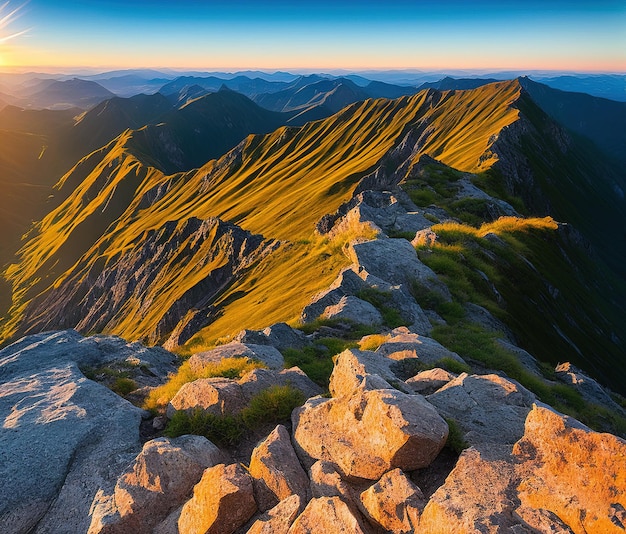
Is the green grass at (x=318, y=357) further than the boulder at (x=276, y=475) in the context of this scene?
Yes

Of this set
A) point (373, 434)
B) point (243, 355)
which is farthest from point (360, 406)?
point (243, 355)

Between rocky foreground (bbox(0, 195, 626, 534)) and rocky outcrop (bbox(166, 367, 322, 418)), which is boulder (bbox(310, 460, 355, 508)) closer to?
rocky foreground (bbox(0, 195, 626, 534))

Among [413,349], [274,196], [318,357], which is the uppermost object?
[413,349]

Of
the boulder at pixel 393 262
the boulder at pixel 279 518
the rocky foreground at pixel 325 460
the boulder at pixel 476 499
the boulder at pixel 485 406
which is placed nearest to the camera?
the boulder at pixel 476 499

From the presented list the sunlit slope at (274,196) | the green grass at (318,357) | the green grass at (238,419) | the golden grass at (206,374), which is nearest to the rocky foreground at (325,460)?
the green grass at (238,419)

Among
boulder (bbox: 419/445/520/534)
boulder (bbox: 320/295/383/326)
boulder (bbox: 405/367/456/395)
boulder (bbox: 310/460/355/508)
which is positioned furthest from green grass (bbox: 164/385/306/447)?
boulder (bbox: 320/295/383/326)

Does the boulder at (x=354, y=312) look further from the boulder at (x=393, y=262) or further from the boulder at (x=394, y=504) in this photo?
the boulder at (x=394, y=504)

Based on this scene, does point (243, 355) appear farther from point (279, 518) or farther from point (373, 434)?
point (279, 518)
